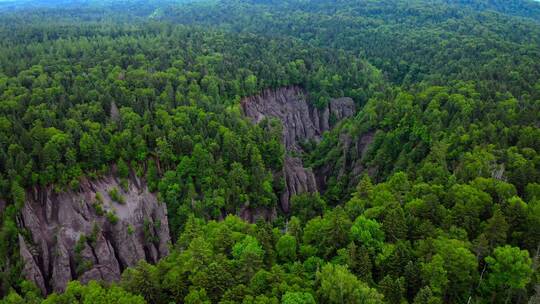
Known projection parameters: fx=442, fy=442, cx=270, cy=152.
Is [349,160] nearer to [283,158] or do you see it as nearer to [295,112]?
[283,158]

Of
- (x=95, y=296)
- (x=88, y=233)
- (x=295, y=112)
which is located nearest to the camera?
(x=95, y=296)

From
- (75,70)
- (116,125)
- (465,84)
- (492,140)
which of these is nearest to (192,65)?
(75,70)

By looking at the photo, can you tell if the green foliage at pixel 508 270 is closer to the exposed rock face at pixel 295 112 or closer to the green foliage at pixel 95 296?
the green foliage at pixel 95 296

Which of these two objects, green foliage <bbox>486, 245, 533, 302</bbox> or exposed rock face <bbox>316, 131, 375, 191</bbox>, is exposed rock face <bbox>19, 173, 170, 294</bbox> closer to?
exposed rock face <bbox>316, 131, 375, 191</bbox>

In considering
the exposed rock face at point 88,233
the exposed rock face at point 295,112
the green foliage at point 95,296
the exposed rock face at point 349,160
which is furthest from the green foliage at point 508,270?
the exposed rock face at point 295,112

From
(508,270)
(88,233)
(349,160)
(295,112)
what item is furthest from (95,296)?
(295,112)

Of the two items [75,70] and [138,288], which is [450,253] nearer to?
[138,288]

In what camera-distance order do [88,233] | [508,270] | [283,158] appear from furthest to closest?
[283,158]
[88,233]
[508,270]
